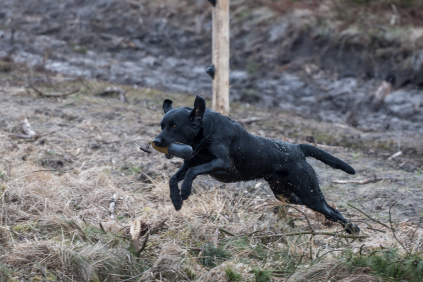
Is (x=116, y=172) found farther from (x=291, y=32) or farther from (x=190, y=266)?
(x=291, y=32)

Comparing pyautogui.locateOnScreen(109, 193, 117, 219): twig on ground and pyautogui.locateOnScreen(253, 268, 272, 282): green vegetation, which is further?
pyautogui.locateOnScreen(109, 193, 117, 219): twig on ground

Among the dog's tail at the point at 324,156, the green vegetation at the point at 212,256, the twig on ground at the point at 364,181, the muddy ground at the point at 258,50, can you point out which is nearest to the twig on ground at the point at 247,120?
the muddy ground at the point at 258,50

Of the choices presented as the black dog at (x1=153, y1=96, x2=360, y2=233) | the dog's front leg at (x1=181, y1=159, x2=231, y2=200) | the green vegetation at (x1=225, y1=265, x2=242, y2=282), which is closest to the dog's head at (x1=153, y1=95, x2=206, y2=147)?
the black dog at (x1=153, y1=96, x2=360, y2=233)

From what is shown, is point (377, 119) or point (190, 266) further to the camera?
point (377, 119)

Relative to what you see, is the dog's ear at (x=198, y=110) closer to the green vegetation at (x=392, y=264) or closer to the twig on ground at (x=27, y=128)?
the green vegetation at (x=392, y=264)

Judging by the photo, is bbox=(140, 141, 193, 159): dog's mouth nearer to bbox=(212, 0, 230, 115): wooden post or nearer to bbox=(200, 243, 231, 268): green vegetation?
bbox=(200, 243, 231, 268): green vegetation

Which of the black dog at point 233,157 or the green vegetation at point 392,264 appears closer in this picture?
the green vegetation at point 392,264

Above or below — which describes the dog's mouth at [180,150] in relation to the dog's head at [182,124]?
below

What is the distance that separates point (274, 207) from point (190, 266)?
192cm

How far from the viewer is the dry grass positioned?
13.5 feet

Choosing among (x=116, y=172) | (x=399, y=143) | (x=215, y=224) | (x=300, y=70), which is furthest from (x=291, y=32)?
(x=215, y=224)

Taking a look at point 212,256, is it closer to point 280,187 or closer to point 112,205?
point 280,187

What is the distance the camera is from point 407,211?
6316mm

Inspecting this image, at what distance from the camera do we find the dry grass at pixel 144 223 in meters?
4.12
